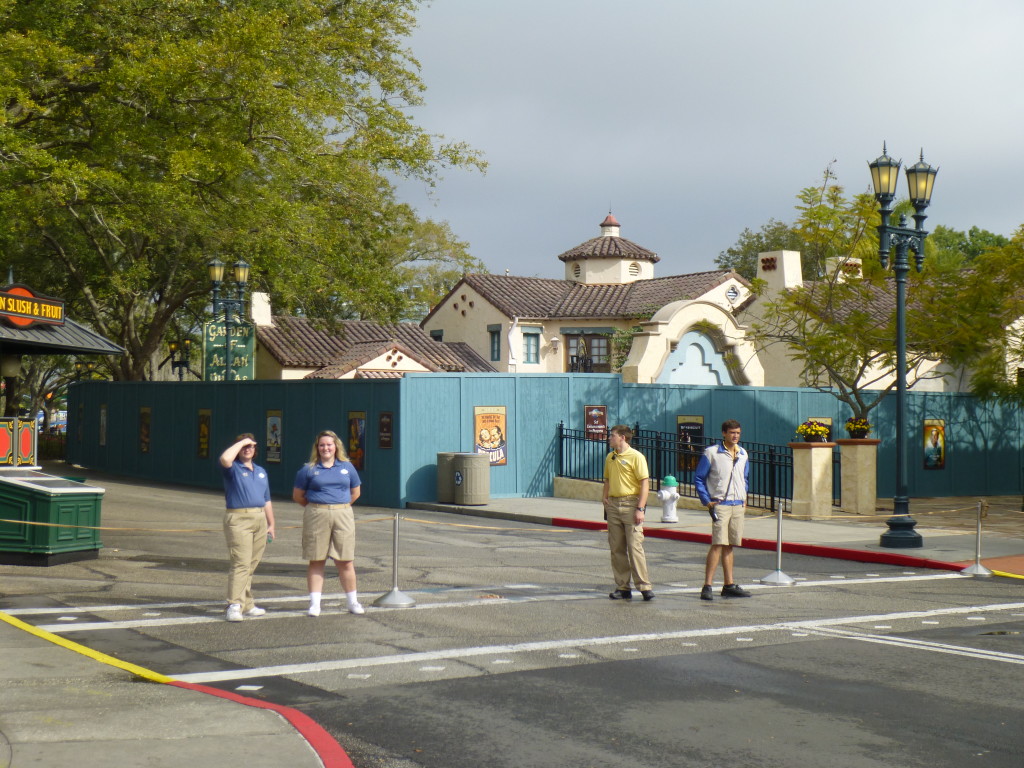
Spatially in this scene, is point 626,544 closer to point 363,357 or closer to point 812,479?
point 812,479

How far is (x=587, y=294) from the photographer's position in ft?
188

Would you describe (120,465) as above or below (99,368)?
below

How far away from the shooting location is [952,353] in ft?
86.0

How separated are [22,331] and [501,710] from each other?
41.6 feet

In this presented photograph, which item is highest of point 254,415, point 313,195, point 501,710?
point 313,195

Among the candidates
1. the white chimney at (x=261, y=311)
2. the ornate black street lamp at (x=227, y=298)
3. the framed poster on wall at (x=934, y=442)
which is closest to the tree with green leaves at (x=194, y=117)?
the ornate black street lamp at (x=227, y=298)

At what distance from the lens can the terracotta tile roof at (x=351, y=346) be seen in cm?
4462

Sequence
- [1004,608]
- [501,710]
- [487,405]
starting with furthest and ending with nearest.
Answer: [487,405]
[1004,608]
[501,710]

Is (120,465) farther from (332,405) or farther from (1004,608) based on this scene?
(1004,608)

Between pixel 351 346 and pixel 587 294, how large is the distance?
1418cm

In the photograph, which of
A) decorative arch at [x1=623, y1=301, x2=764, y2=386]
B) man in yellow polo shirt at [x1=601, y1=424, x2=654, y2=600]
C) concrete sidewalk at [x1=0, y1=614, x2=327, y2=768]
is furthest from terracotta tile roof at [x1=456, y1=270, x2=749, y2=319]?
concrete sidewalk at [x1=0, y1=614, x2=327, y2=768]

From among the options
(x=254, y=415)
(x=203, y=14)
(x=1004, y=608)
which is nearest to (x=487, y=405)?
(x=254, y=415)

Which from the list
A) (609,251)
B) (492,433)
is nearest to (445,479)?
(492,433)

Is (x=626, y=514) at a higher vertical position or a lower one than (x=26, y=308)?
lower
